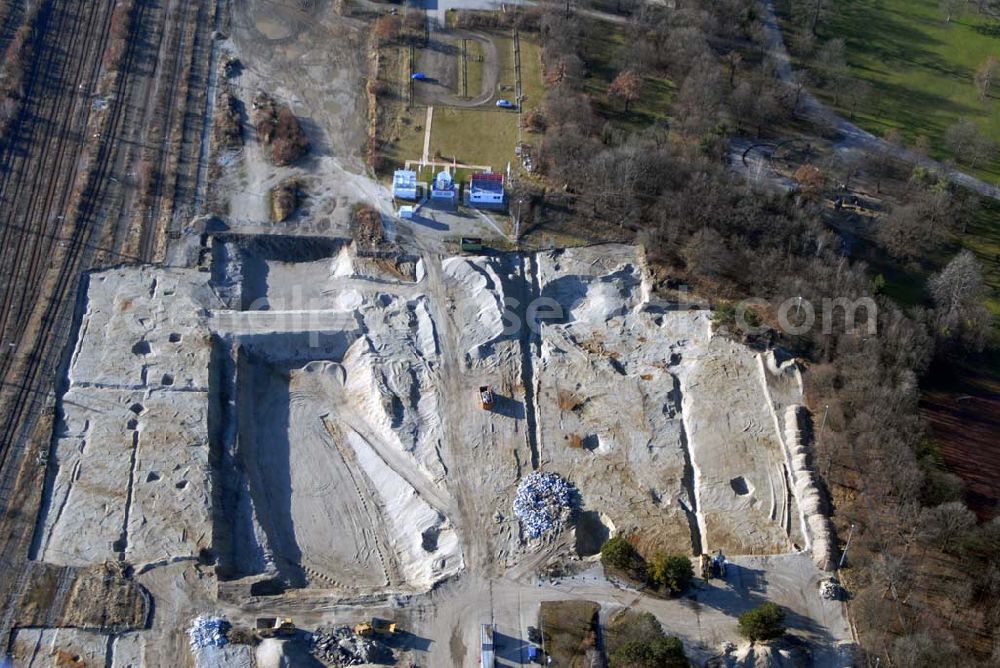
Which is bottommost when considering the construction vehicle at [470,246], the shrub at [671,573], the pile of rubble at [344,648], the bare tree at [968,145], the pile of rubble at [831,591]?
the pile of rubble at [344,648]

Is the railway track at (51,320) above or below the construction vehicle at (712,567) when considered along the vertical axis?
above

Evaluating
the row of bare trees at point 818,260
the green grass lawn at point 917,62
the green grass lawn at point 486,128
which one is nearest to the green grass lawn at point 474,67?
the green grass lawn at point 486,128

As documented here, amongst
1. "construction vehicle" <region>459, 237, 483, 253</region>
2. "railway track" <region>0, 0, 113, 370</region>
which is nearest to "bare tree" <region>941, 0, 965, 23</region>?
"construction vehicle" <region>459, 237, 483, 253</region>

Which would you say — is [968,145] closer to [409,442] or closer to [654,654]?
[409,442]

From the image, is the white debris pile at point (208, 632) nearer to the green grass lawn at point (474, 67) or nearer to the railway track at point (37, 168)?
the railway track at point (37, 168)

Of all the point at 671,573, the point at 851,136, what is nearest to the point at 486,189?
the point at 851,136

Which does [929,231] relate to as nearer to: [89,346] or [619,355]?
[619,355]

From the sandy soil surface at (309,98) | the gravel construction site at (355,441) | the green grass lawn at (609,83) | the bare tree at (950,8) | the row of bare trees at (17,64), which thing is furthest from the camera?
the bare tree at (950,8)
